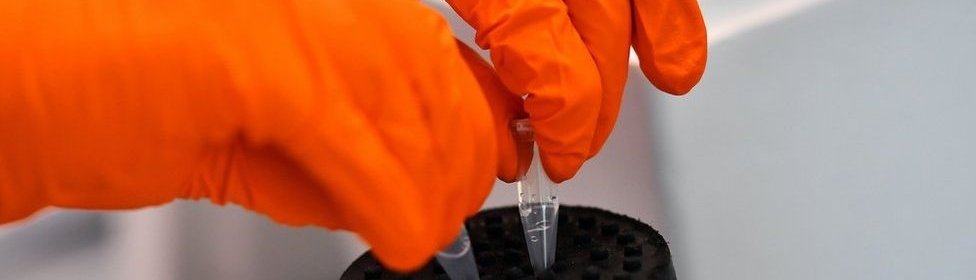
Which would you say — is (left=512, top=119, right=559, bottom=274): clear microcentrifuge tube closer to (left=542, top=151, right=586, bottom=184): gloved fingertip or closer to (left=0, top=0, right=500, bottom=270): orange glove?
(left=542, top=151, right=586, bottom=184): gloved fingertip

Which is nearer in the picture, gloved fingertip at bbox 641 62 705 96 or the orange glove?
→ the orange glove

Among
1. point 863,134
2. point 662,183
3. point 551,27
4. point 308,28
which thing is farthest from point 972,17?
point 308,28

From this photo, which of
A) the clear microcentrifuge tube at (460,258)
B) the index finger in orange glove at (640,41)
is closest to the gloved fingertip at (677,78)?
the index finger in orange glove at (640,41)

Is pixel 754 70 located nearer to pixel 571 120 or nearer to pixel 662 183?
pixel 662 183

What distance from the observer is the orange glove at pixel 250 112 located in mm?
252

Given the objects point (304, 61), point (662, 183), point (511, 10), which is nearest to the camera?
point (304, 61)

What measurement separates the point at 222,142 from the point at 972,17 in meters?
0.65

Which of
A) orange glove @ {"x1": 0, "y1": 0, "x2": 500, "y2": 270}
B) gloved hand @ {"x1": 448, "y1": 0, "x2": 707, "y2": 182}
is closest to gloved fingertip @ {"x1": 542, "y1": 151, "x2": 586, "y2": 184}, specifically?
gloved hand @ {"x1": 448, "y1": 0, "x2": 707, "y2": 182}

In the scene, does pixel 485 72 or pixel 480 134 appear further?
pixel 485 72

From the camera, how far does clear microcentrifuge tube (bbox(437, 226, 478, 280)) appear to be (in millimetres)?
381

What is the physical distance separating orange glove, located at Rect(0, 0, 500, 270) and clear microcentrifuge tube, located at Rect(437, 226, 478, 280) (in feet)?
0.28

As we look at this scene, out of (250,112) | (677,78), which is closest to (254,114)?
(250,112)

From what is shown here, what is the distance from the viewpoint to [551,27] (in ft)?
1.24

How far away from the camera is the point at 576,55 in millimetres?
379
